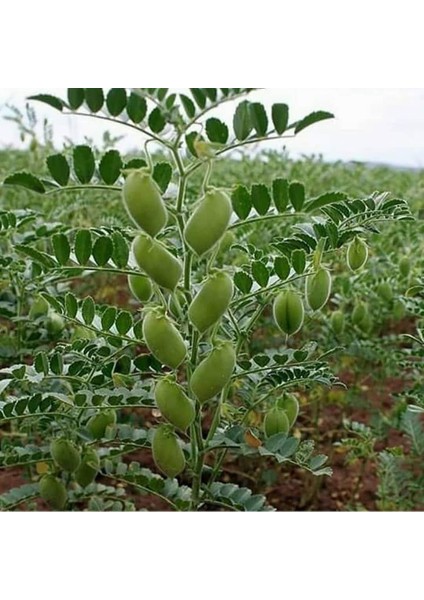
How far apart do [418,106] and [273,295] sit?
0.51 meters

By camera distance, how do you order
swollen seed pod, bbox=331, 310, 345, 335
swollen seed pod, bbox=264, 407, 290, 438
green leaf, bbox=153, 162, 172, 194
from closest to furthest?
1. green leaf, bbox=153, 162, 172, 194
2. swollen seed pod, bbox=264, 407, 290, 438
3. swollen seed pod, bbox=331, 310, 345, 335

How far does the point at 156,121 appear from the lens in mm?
638

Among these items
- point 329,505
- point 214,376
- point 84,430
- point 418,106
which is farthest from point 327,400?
point 214,376

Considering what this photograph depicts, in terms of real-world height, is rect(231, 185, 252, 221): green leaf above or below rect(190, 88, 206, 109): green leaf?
below

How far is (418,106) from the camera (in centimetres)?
112

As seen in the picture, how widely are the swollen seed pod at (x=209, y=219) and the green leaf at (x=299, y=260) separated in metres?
0.13

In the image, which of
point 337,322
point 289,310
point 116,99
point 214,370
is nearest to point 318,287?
point 289,310

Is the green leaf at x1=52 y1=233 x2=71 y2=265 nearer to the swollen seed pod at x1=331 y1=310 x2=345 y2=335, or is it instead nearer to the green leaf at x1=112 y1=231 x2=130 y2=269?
the green leaf at x1=112 y1=231 x2=130 y2=269

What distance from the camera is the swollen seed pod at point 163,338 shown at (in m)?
0.63

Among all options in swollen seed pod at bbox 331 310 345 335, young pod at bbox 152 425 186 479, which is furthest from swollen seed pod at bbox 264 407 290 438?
swollen seed pod at bbox 331 310 345 335

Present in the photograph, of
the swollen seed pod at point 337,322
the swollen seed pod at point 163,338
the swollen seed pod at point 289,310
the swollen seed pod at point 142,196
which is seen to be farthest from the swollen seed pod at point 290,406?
the swollen seed pod at point 337,322

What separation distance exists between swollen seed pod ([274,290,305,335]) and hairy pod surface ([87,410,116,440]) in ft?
0.68

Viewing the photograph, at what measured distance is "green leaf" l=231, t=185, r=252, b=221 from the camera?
0.71 meters
